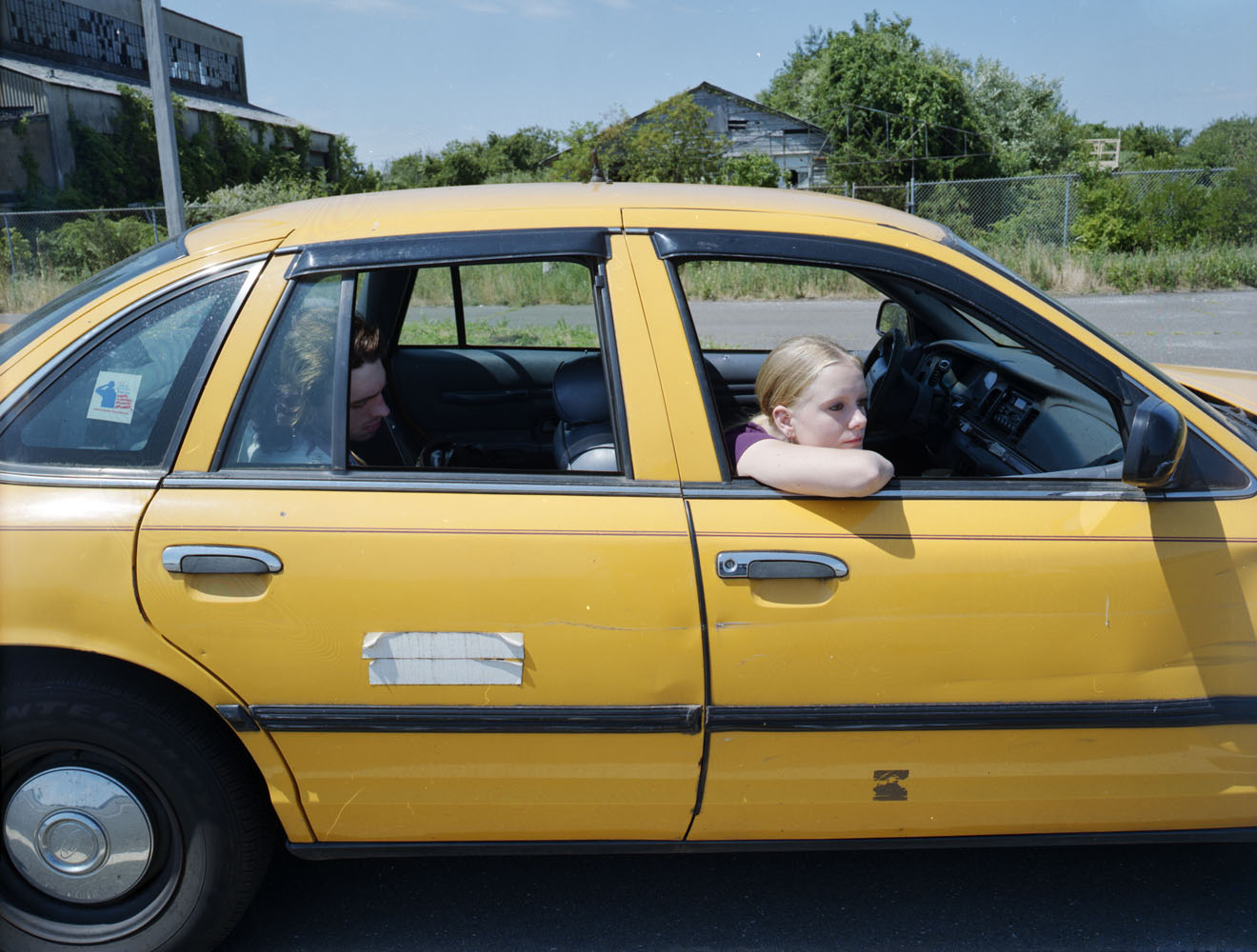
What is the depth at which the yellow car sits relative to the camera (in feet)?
6.97

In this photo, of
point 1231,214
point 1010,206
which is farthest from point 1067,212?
point 1231,214

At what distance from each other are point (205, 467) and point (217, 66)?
162 ft

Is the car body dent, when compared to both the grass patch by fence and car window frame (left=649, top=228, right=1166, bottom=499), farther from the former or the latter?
the grass patch by fence

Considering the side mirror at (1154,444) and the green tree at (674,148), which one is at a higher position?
the green tree at (674,148)

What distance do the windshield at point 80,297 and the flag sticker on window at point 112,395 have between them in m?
0.20

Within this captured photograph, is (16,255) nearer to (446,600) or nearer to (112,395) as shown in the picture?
(112,395)

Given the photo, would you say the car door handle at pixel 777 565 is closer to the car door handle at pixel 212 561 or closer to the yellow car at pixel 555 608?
the yellow car at pixel 555 608

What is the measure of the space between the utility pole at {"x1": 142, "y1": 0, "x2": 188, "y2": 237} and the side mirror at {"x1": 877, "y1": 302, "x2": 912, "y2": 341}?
19.6 feet

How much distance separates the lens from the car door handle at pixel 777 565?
2.13 metres

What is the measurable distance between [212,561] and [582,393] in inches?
38.1

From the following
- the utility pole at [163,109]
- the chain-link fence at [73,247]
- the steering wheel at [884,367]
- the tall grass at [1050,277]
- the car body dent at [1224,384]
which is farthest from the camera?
the chain-link fence at [73,247]

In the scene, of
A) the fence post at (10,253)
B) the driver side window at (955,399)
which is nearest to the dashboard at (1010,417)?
the driver side window at (955,399)

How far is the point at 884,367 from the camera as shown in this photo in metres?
3.69

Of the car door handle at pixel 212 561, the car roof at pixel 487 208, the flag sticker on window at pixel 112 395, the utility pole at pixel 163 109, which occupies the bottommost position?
the car door handle at pixel 212 561
